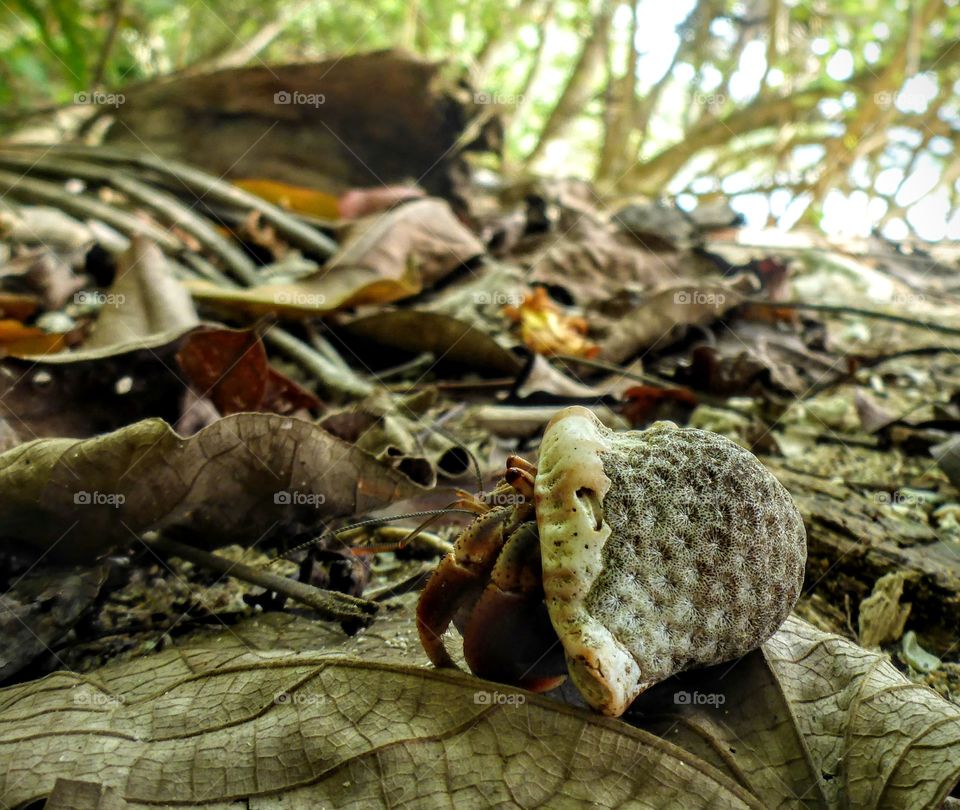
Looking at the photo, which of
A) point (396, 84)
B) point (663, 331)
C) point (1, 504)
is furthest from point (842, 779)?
point (396, 84)

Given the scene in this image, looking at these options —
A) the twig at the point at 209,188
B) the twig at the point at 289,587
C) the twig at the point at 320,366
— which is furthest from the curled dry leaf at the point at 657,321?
the twig at the point at 289,587

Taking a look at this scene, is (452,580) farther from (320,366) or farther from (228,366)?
(320,366)

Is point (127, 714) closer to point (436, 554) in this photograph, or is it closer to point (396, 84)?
point (436, 554)

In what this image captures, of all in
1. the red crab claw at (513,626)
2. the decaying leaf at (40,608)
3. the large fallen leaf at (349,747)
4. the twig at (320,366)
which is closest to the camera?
the large fallen leaf at (349,747)

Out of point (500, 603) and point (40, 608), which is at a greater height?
point (500, 603)

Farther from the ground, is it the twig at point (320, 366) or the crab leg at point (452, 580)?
the crab leg at point (452, 580)

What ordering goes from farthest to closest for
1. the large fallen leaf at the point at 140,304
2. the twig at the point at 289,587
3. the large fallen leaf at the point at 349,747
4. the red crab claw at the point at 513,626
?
1. the large fallen leaf at the point at 140,304
2. the twig at the point at 289,587
3. the red crab claw at the point at 513,626
4. the large fallen leaf at the point at 349,747

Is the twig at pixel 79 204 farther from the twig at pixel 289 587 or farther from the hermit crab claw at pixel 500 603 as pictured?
the hermit crab claw at pixel 500 603

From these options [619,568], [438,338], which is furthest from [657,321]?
[619,568]
